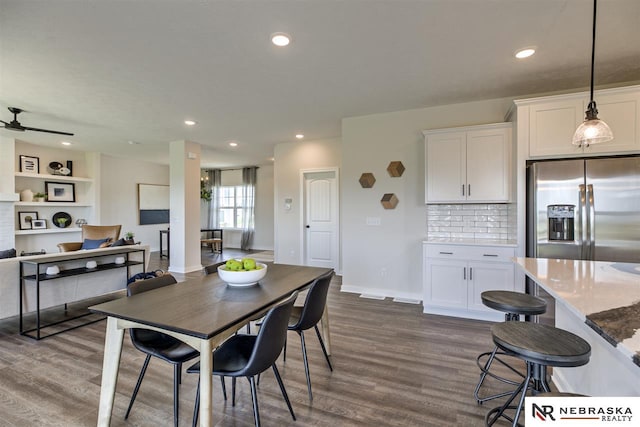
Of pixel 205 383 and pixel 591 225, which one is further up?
pixel 591 225

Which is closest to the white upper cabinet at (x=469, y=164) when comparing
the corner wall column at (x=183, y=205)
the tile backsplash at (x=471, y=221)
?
the tile backsplash at (x=471, y=221)

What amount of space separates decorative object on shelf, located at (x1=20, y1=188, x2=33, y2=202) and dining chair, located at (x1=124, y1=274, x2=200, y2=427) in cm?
664

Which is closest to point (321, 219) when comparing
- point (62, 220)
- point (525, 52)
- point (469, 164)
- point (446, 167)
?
point (446, 167)

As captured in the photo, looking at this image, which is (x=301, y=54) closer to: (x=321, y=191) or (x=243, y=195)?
(x=321, y=191)

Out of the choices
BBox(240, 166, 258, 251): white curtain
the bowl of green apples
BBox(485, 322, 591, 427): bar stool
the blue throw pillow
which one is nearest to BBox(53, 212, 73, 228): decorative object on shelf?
the blue throw pillow

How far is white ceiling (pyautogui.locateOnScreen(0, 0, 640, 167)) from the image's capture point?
214 cm

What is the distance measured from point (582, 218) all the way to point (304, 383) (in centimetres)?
298

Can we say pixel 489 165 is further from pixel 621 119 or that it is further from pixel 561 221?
pixel 621 119

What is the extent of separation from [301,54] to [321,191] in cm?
368

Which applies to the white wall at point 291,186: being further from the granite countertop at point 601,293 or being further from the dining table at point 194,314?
the granite countertop at point 601,293

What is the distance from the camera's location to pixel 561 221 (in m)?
3.00

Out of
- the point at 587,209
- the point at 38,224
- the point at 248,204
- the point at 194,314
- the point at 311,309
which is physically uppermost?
the point at 248,204

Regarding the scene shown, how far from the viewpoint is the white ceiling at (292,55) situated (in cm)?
214

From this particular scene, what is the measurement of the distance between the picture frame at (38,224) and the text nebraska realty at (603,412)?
8989 mm
